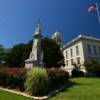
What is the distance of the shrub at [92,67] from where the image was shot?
2024 inches

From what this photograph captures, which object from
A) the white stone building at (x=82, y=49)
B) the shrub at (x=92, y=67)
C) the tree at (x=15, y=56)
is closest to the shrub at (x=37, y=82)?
the shrub at (x=92, y=67)

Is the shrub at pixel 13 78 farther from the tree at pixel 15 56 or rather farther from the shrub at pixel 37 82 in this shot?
the tree at pixel 15 56

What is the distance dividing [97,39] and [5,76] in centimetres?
4782

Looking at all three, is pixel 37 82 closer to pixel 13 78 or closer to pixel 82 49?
pixel 13 78

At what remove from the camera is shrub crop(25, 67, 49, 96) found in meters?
18.0

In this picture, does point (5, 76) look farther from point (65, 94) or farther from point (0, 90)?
point (65, 94)

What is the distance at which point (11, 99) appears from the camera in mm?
16203

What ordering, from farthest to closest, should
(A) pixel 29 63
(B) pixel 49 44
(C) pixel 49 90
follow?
1. (B) pixel 49 44
2. (A) pixel 29 63
3. (C) pixel 49 90

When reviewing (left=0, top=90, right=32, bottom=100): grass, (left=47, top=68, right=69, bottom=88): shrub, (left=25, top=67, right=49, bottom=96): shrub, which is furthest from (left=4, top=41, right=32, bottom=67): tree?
(left=0, top=90, right=32, bottom=100): grass

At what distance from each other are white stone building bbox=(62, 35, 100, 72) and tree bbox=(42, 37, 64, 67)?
6819 millimetres

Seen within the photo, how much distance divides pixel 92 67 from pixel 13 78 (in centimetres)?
3428

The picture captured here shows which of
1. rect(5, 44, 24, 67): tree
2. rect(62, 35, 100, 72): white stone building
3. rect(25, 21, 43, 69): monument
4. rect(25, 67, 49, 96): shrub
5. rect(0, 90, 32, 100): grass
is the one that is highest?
rect(62, 35, 100, 72): white stone building

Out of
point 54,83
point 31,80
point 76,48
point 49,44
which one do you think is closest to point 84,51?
point 76,48

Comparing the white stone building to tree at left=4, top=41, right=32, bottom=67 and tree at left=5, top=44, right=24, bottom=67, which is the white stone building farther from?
tree at left=5, top=44, right=24, bottom=67
